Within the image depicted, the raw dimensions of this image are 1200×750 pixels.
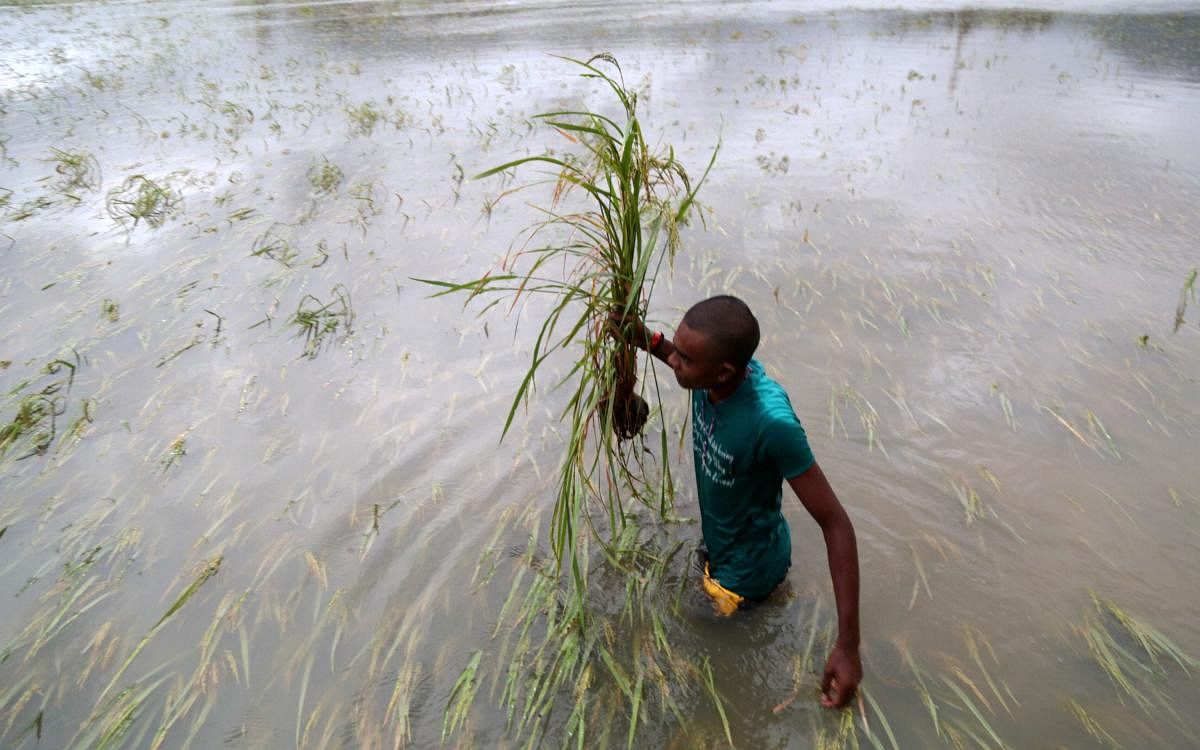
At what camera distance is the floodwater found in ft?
7.30

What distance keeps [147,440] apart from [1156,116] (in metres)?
9.32

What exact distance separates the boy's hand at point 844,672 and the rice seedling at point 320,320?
3.21 m

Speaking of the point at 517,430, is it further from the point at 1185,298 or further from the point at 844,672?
the point at 1185,298

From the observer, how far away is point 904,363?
3781 millimetres

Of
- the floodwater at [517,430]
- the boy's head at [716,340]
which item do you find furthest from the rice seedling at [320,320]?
the boy's head at [716,340]

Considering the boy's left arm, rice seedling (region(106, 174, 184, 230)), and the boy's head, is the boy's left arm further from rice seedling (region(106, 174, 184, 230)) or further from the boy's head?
rice seedling (region(106, 174, 184, 230))

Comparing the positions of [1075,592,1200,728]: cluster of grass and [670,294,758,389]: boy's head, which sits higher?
[670,294,758,389]: boy's head

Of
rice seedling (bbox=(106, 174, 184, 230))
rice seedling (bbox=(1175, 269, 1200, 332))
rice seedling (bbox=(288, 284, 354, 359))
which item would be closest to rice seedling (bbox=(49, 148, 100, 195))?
rice seedling (bbox=(106, 174, 184, 230))

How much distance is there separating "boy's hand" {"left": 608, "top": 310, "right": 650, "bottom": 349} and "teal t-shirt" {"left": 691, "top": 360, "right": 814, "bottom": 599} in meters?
0.23

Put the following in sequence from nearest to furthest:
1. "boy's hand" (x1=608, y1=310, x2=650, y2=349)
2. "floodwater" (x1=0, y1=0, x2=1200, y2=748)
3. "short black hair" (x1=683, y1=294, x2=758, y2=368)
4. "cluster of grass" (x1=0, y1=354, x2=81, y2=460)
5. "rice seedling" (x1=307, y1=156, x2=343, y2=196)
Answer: "short black hair" (x1=683, y1=294, x2=758, y2=368), "boy's hand" (x1=608, y1=310, x2=650, y2=349), "floodwater" (x1=0, y1=0, x2=1200, y2=748), "cluster of grass" (x1=0, y1=354, x2=81, y2=460), "rice seedling" (x1=307, y1=156, x2=343, y2=196)

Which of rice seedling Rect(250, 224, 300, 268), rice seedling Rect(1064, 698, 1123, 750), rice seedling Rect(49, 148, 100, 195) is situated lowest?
rice seedling Rect(1064, 698, 1123, 750)

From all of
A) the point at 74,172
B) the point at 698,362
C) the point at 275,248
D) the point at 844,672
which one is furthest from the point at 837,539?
the point at 74,172

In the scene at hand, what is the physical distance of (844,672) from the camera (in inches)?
75.9

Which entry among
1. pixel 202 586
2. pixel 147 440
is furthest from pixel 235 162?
pixel 202 586
